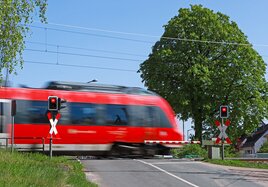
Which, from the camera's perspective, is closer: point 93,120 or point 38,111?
point 38,111

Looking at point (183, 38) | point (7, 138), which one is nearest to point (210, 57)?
point (183, 38)

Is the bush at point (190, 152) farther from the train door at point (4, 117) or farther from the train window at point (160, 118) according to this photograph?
the train door at point (4, 117)

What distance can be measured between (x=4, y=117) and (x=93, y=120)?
4730 mm

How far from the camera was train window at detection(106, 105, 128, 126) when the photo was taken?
26419 mm

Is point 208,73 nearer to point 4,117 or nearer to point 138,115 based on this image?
point 138,115

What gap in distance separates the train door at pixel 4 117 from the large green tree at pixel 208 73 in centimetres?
2296

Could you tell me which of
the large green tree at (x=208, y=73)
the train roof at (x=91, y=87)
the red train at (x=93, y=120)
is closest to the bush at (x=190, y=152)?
the red train at (x=93, y=120)

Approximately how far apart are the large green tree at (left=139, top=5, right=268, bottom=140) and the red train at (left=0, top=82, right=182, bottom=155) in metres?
16.8

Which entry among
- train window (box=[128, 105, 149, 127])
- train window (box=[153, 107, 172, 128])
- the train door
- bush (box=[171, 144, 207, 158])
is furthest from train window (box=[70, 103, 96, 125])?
bush (box=[171, 144, 207, 158])

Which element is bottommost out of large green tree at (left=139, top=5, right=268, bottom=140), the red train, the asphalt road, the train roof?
the asphalt road

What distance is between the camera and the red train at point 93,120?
959 inches

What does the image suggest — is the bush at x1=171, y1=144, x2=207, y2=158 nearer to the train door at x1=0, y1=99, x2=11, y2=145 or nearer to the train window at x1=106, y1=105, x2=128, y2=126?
the train window at x1=106, y1=105, x2=128, y2=126

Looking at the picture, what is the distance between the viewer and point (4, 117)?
2381 cm

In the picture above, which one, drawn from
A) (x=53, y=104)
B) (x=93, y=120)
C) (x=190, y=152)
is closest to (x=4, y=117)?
(x=53, y=104)
